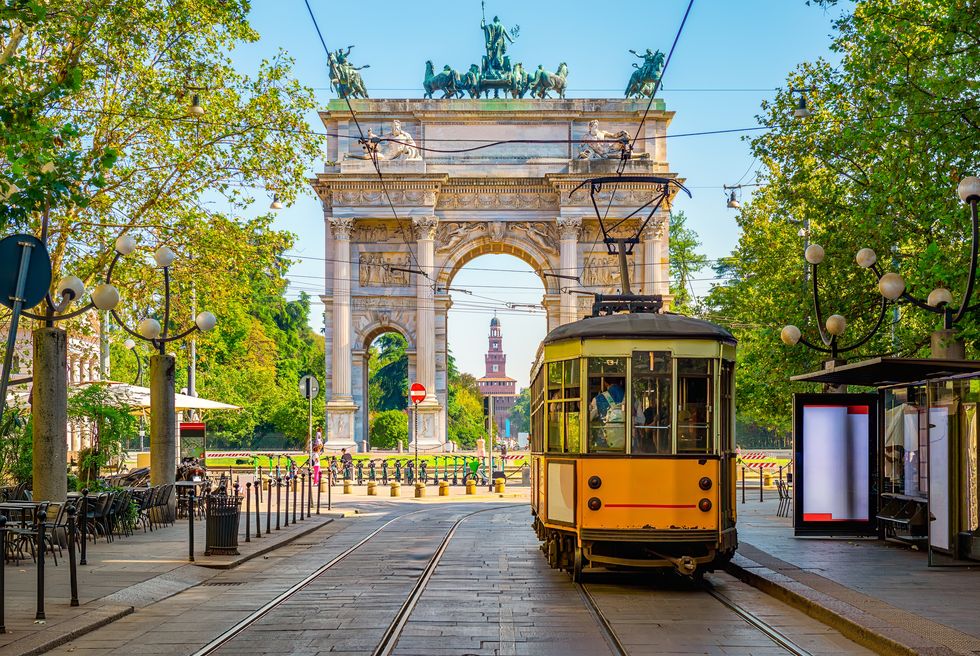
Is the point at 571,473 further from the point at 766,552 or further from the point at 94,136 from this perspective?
the point at 94,136

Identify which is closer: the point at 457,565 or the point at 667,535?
the point at 667,535

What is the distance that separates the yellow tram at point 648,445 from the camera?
513 inches

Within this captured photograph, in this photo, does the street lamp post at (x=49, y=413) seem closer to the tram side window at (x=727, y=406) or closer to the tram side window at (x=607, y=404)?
the tram side window at (x=607, y=404)

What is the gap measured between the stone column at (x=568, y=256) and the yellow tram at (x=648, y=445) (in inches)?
1721

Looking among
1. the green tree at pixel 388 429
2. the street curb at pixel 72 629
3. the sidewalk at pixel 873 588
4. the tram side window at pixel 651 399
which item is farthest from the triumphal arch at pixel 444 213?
the street curb at pixel 72 629

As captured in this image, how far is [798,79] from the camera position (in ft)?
95.3

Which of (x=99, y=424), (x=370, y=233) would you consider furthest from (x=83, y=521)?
(x=370, y=233)

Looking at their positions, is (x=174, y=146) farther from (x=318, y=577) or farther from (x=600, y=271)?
(x=600, y=271)

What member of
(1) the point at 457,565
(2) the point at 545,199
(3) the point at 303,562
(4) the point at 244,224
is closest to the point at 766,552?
(1) the point at 457,565

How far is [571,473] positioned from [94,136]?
14.9m

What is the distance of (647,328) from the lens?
13414mm

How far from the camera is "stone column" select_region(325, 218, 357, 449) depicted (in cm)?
5669

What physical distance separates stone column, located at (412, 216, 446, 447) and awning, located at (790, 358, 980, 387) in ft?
128

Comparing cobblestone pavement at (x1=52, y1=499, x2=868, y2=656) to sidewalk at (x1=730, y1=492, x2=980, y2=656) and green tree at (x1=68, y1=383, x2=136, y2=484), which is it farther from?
green tree at (x1=68, y1=383, x2=136, y2=484)
